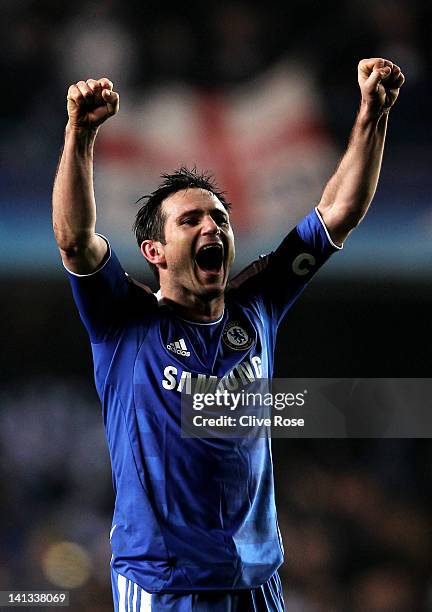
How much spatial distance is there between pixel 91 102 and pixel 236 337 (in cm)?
84

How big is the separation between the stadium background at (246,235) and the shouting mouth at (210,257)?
6.39 feet

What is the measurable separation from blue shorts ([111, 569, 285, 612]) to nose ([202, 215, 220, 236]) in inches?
42.1

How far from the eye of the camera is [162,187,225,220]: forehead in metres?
2.67

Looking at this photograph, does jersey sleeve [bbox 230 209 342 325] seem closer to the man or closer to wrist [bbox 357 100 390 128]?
the man

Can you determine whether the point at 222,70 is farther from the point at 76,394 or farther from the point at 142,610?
the point at 142,610

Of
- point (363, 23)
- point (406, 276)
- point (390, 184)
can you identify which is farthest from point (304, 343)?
point (363, 23)

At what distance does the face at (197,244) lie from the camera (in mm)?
2605

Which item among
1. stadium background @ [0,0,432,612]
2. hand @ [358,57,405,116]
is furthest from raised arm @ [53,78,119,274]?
stadium background @ [0,0,432,612]

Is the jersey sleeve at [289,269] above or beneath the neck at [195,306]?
above

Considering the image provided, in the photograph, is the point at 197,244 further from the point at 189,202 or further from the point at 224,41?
the point at 224,41

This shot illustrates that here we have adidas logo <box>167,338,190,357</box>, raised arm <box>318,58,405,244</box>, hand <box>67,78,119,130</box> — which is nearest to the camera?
hand <box>67,78,119,130</box>

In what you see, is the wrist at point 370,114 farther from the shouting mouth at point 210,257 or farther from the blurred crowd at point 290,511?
the blurred crowd at point 290,511

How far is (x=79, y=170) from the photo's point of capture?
2250mm

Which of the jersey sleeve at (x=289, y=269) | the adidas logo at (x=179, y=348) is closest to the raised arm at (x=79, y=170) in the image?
the adidas logo at (x=179, y=348)
